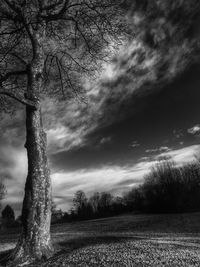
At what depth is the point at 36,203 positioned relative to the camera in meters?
6.71

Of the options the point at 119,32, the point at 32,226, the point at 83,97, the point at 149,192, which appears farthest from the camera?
the point at 149,192

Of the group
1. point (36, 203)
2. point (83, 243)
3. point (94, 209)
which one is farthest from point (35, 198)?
point (94, 209)

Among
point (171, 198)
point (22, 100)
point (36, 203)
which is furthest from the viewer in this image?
point (171, 198)

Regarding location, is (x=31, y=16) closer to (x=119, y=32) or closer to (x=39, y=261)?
(x=119, y=32)

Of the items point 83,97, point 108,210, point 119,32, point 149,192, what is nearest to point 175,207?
point 149,192

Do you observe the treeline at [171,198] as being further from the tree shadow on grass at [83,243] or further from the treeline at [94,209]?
the tree shadow on grass at [83,243]

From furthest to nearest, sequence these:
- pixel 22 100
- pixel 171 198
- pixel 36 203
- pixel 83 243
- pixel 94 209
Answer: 1. pixel 94 209
2. pixel 171 198
3. pixel 83 243
4. pixel 22 100
5. pixel 36 203

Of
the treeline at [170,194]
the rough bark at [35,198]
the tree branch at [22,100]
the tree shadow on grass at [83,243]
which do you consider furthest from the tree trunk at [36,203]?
the treeline at [170,194]

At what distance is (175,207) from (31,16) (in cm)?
2678

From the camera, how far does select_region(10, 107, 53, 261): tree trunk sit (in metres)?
6.27

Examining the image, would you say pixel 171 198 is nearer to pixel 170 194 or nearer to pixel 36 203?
pixel 170 194

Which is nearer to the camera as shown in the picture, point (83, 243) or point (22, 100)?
point (22, 100)

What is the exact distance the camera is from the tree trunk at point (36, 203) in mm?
6274

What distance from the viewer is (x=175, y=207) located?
97.4 feet
